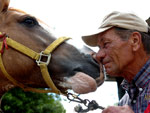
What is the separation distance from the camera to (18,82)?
2799 mm

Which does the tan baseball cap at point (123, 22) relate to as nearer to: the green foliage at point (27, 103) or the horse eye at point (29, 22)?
the horse eye at point (29, 22)

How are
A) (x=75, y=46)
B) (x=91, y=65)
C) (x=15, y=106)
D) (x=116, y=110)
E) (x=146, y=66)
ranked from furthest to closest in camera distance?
(x=15, y=106) < (x=75, y=46) < (x=91, y=65) < (x=146, y=66) < (x=116, y=110)

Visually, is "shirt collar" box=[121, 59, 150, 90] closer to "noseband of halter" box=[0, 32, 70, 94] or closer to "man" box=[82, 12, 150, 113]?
"man" box=[82, 12, 150, 113]

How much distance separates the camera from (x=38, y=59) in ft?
8.52

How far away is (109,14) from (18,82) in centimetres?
143

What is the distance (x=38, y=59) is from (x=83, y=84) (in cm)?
63

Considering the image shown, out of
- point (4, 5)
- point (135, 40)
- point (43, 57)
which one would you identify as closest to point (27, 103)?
point (4, 5)

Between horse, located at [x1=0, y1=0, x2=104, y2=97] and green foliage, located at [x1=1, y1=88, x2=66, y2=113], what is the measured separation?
4781 millimetres

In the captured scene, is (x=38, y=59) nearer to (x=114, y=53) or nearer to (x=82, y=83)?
(x=82, y=83)

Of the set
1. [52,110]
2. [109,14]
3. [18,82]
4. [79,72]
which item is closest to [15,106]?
[52,110]

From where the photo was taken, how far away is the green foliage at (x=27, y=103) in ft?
24.9

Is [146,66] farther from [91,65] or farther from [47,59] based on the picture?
[47,59]

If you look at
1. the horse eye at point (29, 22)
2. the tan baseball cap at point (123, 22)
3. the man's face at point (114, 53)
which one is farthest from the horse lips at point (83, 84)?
the horse eye at point (29, 22)

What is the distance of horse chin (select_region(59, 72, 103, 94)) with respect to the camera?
2289 mm
